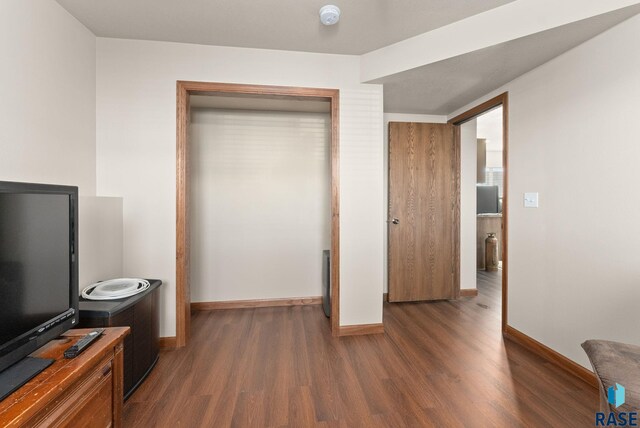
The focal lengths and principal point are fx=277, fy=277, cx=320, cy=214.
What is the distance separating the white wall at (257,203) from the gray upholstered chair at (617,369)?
260cm

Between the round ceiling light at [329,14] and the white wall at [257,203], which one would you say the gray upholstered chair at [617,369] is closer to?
the round ceiling light at [329,14]

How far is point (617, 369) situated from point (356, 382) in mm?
1345

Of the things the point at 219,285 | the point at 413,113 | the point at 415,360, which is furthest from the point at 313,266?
the point at 413,113

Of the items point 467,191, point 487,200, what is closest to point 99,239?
point 467,191

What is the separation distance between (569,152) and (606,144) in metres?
0.24

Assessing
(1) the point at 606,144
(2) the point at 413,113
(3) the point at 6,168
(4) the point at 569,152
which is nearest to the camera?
(3) the point at 6,168

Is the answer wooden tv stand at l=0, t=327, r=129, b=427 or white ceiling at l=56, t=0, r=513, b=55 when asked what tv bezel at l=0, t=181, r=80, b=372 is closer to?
wooden tv stand at l=0, t=327, r=129, b=427

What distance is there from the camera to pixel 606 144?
1781mm

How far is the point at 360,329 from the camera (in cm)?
258

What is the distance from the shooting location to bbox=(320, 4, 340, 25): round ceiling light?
183 cm

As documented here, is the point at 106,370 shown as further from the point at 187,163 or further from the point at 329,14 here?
the point at 329,14

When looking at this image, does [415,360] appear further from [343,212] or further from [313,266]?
[313,266]

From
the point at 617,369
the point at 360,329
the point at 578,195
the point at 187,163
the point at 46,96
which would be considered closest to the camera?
the point at 617,369

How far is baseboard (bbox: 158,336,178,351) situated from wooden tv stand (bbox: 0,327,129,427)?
1.06 m
